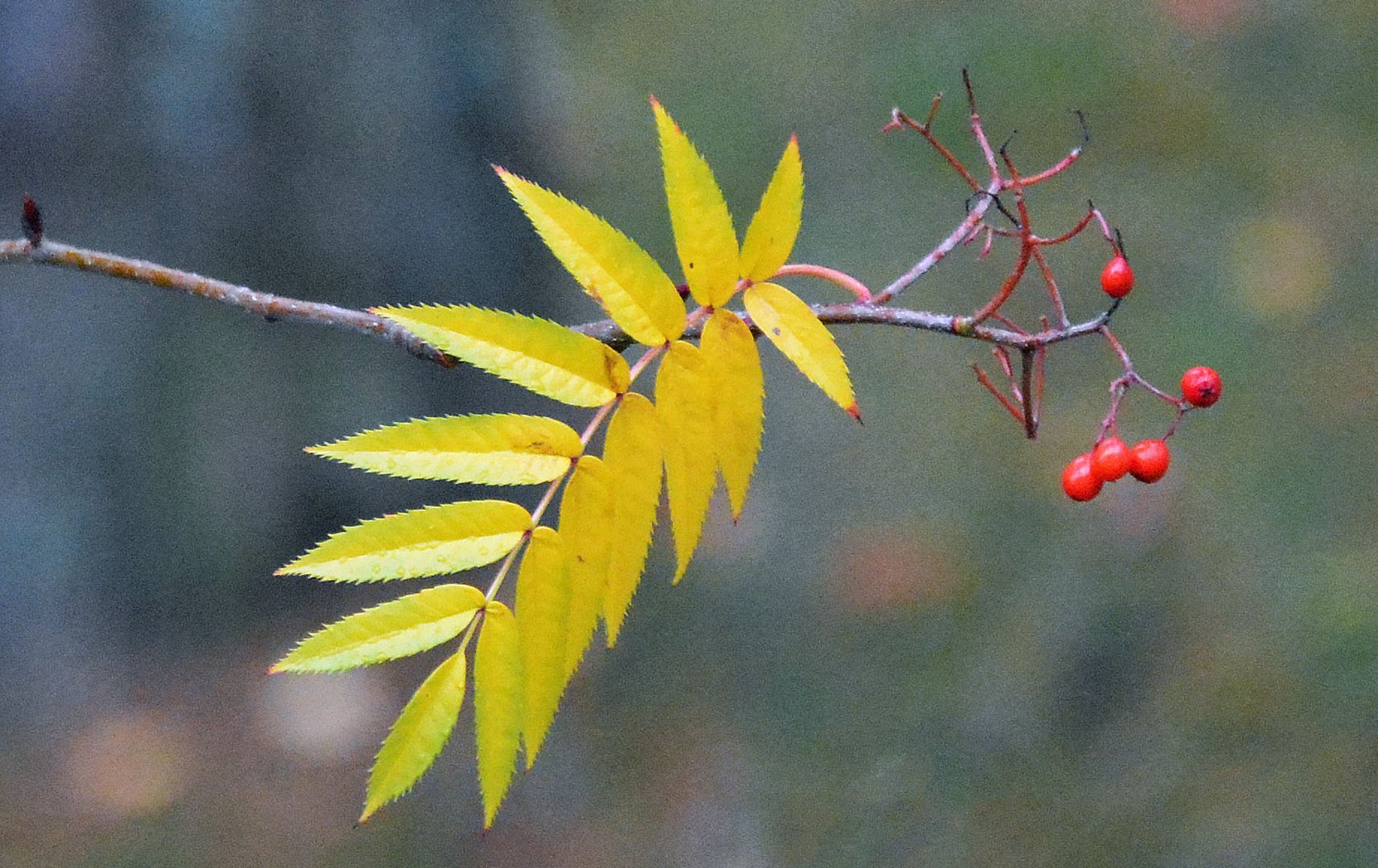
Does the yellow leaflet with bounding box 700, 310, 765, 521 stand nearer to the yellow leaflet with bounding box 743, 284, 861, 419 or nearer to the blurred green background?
the yellow leaflet with bounding box 743, 284, 861, 419

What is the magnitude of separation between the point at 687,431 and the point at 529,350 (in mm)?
126

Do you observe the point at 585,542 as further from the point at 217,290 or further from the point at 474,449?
the point at 217,290

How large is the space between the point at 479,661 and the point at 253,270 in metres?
1.53

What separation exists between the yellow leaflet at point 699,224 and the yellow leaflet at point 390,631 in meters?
0.28

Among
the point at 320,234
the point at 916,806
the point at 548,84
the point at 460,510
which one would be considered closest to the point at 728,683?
the point at 916,806

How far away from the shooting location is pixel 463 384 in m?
2.28

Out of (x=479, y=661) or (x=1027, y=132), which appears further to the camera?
(x=1027, y=132)

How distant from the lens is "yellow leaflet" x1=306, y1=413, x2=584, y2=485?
2.36 feet

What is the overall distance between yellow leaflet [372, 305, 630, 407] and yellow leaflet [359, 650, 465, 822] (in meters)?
0.23

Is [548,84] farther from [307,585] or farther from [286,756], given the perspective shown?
[286,756]

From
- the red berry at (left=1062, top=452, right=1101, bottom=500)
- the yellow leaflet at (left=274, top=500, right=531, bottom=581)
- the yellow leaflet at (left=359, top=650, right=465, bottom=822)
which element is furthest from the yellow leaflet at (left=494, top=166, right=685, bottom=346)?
the red berry at (left=1062, top=452, right=1101, bottom=500)

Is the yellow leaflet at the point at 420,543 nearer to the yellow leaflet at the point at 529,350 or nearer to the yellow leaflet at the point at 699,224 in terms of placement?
the yellow leaflet at the point at 529,350

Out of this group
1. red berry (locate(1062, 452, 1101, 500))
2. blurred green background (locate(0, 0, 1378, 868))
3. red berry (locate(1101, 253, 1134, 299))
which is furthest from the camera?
blurred green background (locate(0, 0, 1378, 868))

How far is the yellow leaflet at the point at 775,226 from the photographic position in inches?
29.1
